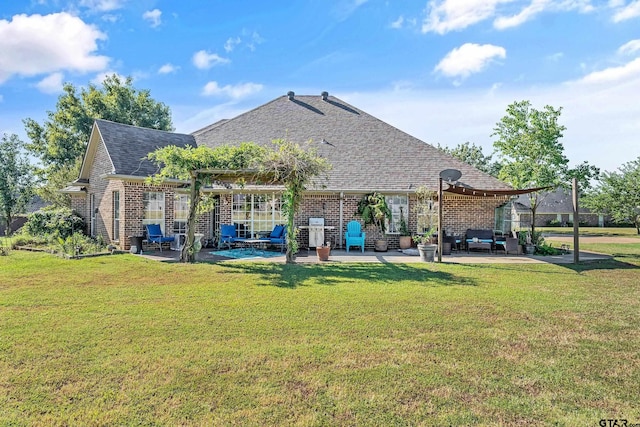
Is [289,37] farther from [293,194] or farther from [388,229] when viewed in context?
[388,229]

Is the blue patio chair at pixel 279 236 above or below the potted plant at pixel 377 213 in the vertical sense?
below

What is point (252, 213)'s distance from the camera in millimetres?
15336

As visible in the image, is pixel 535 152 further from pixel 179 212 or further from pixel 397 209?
pixel 179 212

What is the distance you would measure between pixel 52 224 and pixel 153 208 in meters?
4.96

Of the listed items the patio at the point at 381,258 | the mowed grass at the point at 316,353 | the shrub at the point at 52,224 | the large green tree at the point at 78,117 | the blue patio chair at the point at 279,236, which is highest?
the large green tree at the point at 78,117

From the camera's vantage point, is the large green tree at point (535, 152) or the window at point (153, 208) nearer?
the window at point (153, 208)

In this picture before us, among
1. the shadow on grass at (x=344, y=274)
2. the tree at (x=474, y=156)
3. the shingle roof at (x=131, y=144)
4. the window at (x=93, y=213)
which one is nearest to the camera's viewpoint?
the shadow on grass at (x=344, y=274)

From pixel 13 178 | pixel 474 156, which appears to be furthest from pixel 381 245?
pixel 474 156

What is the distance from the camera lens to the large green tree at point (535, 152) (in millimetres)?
16281

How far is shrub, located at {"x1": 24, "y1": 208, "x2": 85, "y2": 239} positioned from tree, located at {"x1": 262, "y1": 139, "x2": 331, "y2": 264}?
9981 mm

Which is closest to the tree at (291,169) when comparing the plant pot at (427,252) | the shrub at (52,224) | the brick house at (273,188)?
the brick house at (273,188)

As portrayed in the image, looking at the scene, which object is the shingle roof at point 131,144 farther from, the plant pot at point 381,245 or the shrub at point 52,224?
the plant pot at point 381,245

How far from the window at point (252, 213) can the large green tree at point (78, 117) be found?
57.2 feet

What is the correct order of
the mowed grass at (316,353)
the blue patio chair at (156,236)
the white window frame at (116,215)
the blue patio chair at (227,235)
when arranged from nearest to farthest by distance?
1. the mowed grass at (316,353)
2. the blue patio chair at (156,236)
3. the white window frame at (116,215)
4. the blue patio chair at (227,235)
